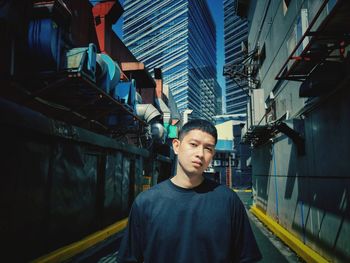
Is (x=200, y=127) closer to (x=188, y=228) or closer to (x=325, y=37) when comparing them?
(x=188, y=228)

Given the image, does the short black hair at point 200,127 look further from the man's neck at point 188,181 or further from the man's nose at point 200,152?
the man's neck at point 188,181

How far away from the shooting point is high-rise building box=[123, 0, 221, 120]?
Answer: 109312mm

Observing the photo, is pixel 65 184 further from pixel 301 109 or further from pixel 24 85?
pixel 301 109

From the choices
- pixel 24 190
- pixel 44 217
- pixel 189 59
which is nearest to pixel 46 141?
pixel 24 190

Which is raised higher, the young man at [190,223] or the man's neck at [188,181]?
the man's neck at [188,181]

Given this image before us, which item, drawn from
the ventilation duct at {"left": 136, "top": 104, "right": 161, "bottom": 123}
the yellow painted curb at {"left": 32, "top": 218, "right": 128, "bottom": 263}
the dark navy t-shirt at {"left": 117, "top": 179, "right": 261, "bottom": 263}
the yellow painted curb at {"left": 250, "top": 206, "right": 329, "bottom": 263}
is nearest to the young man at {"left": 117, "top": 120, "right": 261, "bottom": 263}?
the dark navy t-shirt at {"left": 117, "top": 179, "right": 261, "bottom": 263}

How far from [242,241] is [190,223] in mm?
461

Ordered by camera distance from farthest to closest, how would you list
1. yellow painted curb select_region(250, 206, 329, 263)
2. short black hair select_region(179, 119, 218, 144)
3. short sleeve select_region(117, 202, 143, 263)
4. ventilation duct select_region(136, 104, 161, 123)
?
ventilation duct select_region(136, 104, 161, 123) < yellow painted curb select_region(250, 206, 329, 263) < short black hair select_region(179, 119, 218, 144) < short sleeve select_region(117, 202, 143, 263)

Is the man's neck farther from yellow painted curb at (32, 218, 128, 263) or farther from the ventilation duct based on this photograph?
the ventilation duct

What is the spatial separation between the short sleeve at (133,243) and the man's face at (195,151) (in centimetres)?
55

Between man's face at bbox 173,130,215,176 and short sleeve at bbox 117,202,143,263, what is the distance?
55 cm

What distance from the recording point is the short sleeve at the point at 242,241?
77.9 inches

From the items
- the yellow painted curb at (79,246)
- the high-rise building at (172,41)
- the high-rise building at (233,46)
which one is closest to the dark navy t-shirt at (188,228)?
the yellow painted curb at (79,246)

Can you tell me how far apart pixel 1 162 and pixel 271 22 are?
40.8ft
